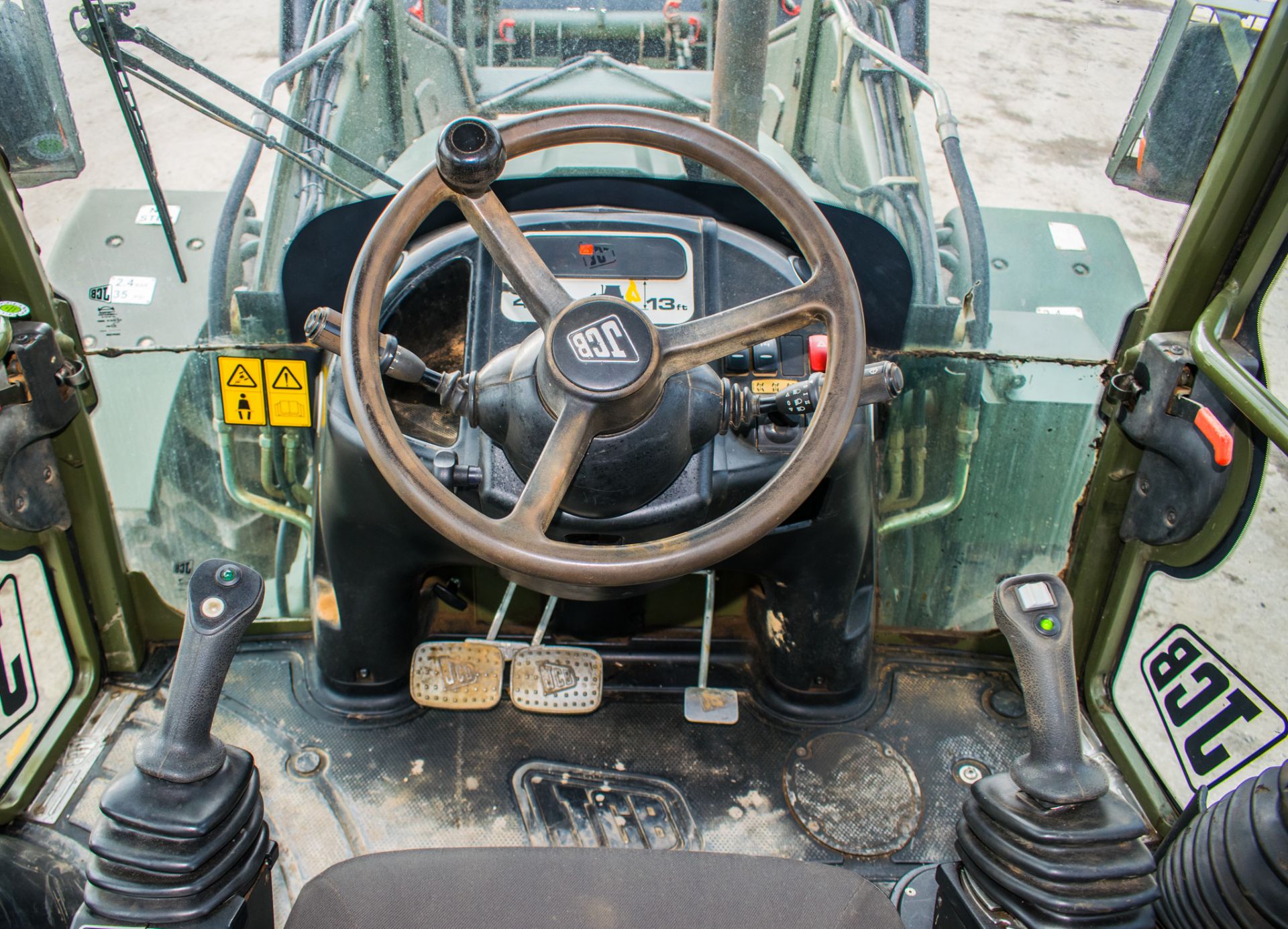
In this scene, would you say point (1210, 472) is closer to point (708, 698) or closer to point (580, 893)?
point (708, 698)

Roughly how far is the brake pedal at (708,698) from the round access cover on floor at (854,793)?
0.15 metres

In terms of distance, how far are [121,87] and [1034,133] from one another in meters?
2.29

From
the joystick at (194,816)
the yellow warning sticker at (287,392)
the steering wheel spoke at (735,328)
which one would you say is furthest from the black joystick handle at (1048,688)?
the yellow warning sticker at (287,392)

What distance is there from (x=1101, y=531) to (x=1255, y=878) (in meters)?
0.74

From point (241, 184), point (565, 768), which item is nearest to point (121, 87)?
point (241, 184)

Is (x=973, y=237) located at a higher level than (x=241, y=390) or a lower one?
higher

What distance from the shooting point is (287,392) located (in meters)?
1.89

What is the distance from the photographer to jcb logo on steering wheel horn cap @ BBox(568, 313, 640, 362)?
3.94 ft

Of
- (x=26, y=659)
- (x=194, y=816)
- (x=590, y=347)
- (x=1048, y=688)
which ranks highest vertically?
(x=590, y=347)

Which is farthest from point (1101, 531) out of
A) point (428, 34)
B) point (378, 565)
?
point (428, 34)

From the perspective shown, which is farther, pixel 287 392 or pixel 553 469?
pixel 287 392

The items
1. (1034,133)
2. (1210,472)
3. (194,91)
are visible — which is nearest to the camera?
(194,91)

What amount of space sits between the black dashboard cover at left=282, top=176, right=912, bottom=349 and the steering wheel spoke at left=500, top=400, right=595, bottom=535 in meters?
0.66

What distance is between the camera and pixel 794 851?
70.6 inches
